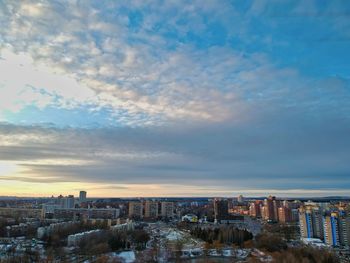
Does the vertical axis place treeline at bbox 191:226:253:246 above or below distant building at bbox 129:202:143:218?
below

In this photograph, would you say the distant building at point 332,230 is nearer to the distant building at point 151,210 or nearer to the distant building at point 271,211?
the distant building at point 271,211

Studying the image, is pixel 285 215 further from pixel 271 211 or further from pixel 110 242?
pixel 110 242

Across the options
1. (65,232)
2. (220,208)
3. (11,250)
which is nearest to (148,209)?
(220,208)

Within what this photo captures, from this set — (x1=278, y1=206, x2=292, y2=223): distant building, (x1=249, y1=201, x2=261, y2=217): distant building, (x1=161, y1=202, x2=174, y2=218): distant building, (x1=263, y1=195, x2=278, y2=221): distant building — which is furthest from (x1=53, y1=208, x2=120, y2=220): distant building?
(x1=249, y1=201, x2=261, y2=217): distant building

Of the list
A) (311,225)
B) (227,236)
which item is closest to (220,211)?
(311,225)

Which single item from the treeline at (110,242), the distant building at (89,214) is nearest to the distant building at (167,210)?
the distant building at (89,214)

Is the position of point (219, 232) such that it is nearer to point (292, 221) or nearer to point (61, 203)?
point (292, 221)

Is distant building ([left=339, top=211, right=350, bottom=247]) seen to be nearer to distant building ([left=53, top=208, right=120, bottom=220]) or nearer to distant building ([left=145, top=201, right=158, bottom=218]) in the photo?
distant building ([left=145, top=201, right=158, bottom=218])

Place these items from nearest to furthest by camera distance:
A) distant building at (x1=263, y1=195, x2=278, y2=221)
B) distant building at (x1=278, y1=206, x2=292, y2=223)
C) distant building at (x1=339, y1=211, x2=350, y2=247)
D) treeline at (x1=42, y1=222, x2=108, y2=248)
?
treeline at (x1=42, y1=222, x2=108, y2=248)
distant building at (x1=339, y1=211, x2=350, y2=247)
distant building at (x1=278, y1=206, x2=292, y2=223)
distant building at (x1=263, y1=195, x2=278, y2=221)

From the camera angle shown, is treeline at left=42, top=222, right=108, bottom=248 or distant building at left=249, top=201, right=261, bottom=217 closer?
treeline at left=42, top=222, right=108, bottom=248
